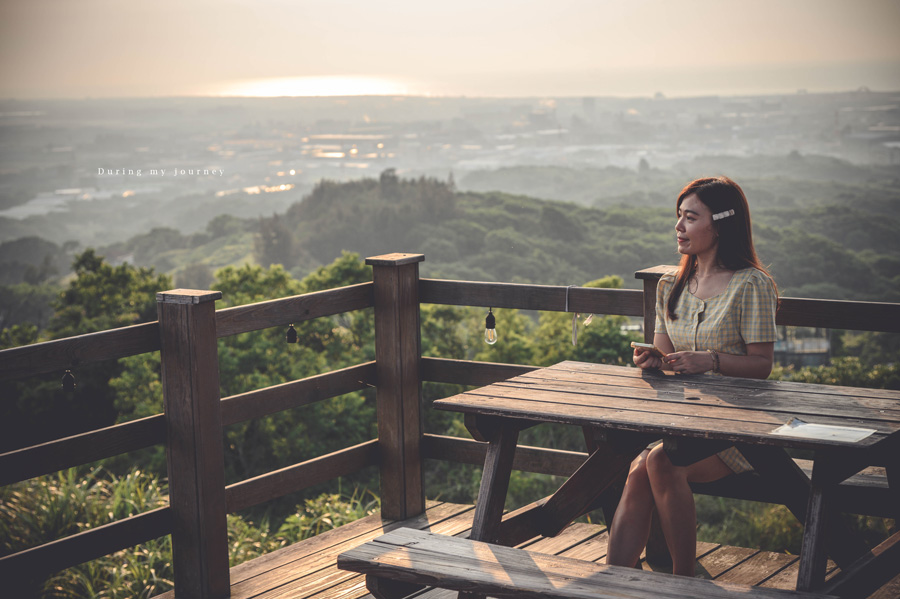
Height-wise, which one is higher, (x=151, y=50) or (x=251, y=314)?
(x=151, y=50)

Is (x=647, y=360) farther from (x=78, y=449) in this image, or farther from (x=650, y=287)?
(x=78, y=449)

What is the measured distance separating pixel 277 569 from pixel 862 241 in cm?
3097

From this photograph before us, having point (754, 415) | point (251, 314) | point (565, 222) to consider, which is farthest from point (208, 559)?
point (565, 222)

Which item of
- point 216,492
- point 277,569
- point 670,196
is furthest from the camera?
point 670,196

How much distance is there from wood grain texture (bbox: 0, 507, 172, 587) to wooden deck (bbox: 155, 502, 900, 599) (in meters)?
0.33

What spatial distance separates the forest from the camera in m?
6.56

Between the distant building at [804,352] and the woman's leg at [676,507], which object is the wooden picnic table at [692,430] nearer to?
the woman's leg at [676,507]

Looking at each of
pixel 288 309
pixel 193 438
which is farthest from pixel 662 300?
pixel 193 438

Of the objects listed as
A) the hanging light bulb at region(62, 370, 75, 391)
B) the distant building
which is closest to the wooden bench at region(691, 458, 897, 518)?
the hanging light bulb at region(62, 370, 75, 391)

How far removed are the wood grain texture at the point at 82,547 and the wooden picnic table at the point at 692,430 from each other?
122cm

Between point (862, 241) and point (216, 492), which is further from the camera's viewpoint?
point (862, 241)

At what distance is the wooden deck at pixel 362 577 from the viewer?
3135 mm

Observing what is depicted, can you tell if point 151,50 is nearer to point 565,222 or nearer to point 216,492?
point 565,222

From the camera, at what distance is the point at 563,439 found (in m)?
12.9
